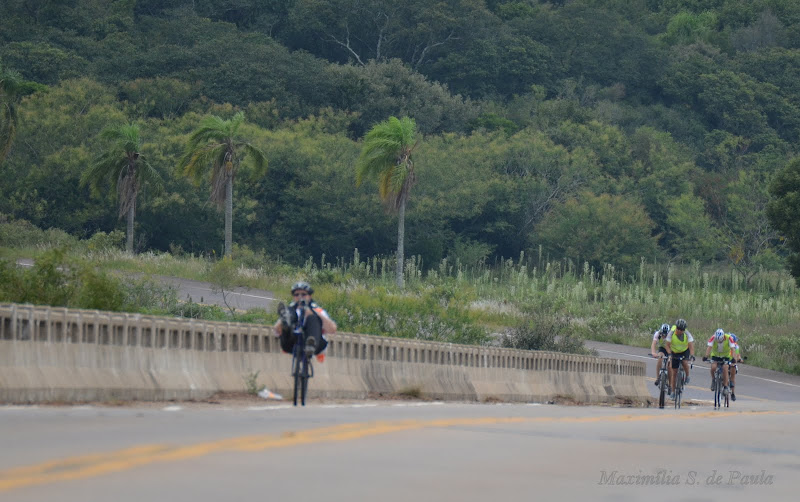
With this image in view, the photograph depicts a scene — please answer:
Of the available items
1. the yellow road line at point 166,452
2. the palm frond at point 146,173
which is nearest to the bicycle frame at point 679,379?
the yellow road line at point 166,452

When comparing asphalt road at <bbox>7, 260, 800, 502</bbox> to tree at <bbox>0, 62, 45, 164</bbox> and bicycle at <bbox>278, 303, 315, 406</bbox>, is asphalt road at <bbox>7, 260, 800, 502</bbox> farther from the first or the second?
tree at <bbox>0, 62, 45, 164</bbox>

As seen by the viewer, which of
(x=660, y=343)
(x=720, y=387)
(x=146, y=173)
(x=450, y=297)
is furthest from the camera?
(x=146, y=173)

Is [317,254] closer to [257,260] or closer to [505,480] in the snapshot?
[257,260]

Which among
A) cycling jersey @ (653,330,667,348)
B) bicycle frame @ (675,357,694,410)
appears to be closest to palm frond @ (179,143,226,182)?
cycling jersey @ (653,330,667,348)

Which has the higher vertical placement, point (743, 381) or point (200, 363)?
point (200, 363)

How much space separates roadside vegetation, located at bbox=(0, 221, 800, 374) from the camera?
107 feet

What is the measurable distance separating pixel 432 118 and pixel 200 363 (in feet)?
290

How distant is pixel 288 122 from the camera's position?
100 m

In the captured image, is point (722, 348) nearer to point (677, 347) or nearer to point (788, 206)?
point (677, 347)

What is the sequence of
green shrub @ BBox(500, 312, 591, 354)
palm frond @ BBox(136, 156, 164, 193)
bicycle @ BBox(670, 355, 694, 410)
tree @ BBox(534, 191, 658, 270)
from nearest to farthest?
bicycle @ BBox(670, 355, 694, 410)
green shrub @ BBox(500, 312, 591, 354)
palm frond @ BBox(136, 156, 164, 193)
tree @ BBox(534, 191, 658, 270)

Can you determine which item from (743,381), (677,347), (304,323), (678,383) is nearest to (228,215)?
(743,381)

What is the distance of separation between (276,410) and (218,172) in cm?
5318

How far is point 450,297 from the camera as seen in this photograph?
5162 centimetres

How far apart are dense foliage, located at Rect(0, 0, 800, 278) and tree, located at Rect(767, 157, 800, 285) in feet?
101
